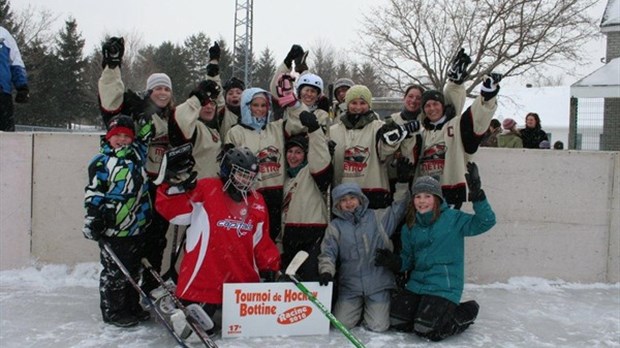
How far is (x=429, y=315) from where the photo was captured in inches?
145

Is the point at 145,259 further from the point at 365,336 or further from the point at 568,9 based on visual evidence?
the point at 568,9

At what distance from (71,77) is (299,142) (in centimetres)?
3498

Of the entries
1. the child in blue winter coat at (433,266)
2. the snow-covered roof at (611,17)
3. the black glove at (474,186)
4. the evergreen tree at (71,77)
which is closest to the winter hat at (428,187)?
the child in blue winter coat at (433,266)

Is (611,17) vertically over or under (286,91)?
over

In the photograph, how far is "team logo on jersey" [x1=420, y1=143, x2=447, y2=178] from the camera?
4.15 metres

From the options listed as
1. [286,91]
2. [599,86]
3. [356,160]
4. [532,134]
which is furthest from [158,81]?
[599,86]

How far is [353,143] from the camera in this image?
4172mm

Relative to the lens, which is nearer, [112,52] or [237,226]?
[237,226]

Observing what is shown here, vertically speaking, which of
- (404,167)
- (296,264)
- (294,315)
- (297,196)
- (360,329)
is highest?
(404,167)

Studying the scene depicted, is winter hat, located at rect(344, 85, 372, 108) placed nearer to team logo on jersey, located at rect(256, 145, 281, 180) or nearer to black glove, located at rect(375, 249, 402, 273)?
team logo on jersey, located at rect(256, 145, 281, 180)

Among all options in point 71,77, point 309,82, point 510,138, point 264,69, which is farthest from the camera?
point 264,69

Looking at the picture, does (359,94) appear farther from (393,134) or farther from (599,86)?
(599,86)

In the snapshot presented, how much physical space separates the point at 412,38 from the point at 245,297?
60.7 feet

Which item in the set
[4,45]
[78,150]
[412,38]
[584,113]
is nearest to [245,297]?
[78,150]
